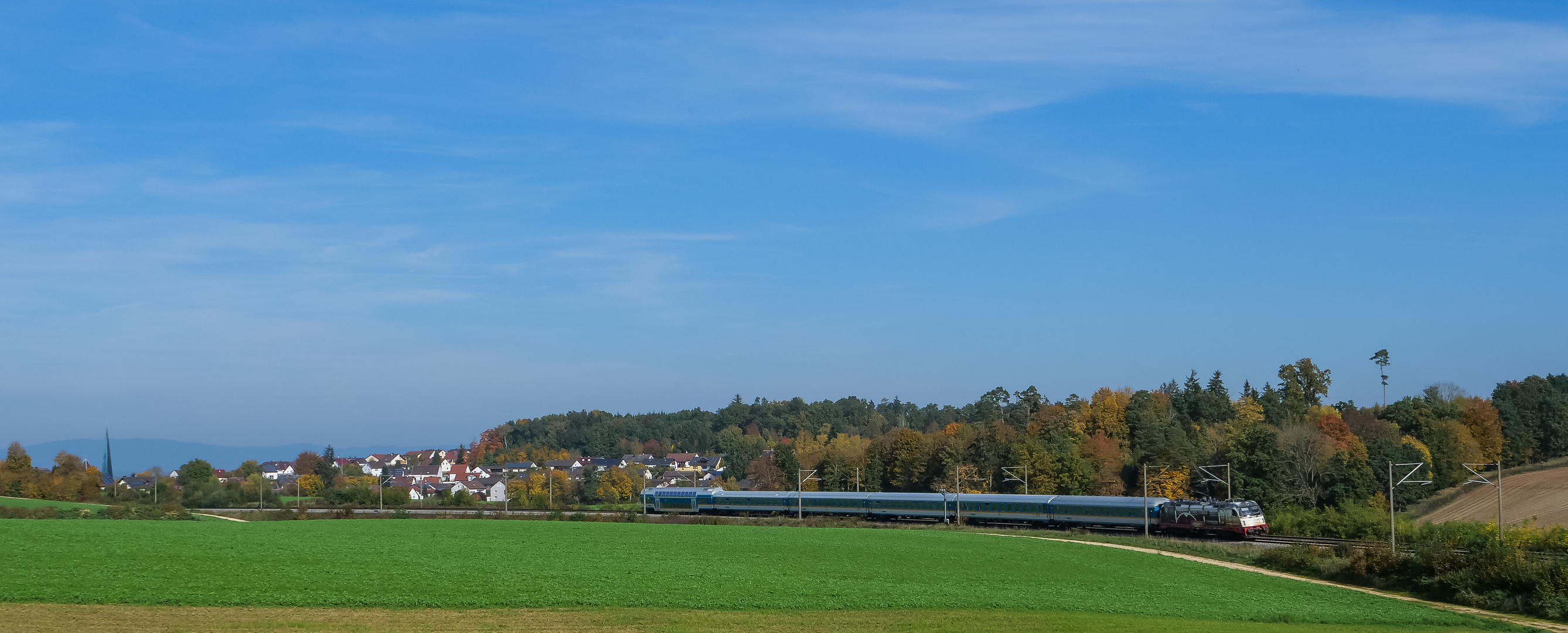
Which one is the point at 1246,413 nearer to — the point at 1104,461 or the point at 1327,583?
the point at 1104,461

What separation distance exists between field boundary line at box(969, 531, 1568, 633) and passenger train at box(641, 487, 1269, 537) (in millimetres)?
4096

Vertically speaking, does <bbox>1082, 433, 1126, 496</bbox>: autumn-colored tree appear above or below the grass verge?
below

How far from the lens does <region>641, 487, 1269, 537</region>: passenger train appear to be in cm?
6088

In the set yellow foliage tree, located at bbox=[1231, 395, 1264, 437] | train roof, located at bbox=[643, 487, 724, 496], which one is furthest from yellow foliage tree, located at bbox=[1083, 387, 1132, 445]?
train roof, located at bbox=[643, 487, 724, 496]

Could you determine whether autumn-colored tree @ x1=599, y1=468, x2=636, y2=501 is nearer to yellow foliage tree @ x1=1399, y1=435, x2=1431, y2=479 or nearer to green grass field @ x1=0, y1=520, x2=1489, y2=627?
yellow foliage tree @ x1=1399, y1=435, x2=1431, y2=479

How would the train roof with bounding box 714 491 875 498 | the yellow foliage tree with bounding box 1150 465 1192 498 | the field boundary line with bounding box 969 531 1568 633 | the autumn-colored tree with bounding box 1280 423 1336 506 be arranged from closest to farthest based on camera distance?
the field boundary line with bounding box 969 531 1568 633 < the train roof with bounding box 714 491 875 498 < the autumn-colored tree with bounding box 1280 423 1336 506 < the yellow foliage tree with bounding box 1150 465 1192 498

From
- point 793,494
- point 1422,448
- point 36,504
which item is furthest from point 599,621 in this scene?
point 1422,448

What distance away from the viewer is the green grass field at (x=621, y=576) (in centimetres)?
3084

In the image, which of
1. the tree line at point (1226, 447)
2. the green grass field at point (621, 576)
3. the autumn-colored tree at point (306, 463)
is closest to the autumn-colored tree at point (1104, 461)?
the tree line at point (1226, 447)

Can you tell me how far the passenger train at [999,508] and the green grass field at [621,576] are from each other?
35.6 feet

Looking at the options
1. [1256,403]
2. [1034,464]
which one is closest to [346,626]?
[1034,464]

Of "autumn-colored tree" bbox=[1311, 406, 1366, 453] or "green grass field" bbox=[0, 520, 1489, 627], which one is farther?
"autumn-colored tree" bbox=[1311, 406, 1366, 453]

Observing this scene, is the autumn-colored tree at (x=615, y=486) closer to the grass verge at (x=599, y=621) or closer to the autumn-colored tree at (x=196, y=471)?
the autumn-colored tree at (x=196, y=471)

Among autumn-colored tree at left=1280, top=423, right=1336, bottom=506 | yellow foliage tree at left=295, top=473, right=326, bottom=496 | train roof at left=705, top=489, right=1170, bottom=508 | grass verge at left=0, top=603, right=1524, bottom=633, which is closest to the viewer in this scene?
grass verge at left=0, top=603, right=1524, bottom=633
